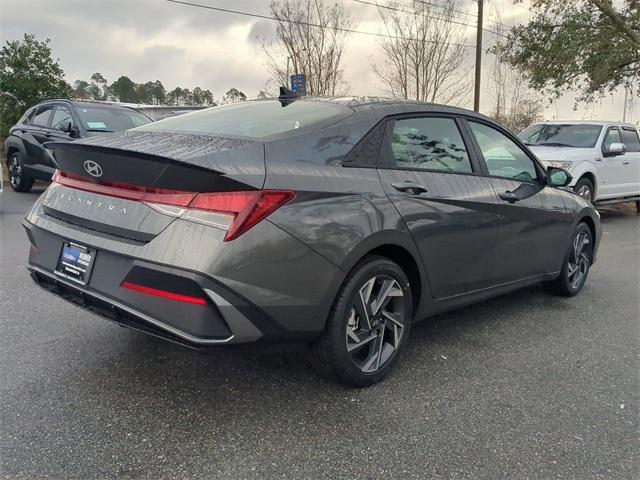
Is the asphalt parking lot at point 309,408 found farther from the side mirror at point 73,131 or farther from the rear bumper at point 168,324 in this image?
the side mirror at point 73,131

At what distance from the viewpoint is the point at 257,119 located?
3223 millimetres

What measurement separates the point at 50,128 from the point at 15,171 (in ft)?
6.36

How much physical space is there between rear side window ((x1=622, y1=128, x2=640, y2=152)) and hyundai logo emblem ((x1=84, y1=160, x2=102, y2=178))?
11.3 metres

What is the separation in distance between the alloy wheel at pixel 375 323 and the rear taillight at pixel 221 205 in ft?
2.58

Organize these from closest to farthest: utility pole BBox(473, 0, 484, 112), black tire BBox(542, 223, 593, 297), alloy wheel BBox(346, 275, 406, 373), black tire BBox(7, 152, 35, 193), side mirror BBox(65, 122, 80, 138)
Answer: alloy wheel BBox(346, 275, 406, 373)
black tire BBox(542, 223, 593, 297)
side mirror BBox(65, 122, 80, 138)
black tire BBox(7, 152, 35, 193)
utility pole BBox(473, 0, 484, 112)

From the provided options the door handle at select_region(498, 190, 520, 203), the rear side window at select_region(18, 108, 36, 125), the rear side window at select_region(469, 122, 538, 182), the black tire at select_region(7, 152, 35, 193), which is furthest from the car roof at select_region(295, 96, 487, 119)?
the black tire at select_region(7, 152, 35, 193)

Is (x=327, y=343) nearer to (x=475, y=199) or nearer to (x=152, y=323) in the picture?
(x=152, y=323)

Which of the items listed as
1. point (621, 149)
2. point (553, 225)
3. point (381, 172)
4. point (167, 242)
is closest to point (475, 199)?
point (381, 172)

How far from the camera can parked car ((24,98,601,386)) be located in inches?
93.9

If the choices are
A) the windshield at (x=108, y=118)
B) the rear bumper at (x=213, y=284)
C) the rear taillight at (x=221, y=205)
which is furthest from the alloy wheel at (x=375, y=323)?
the windshield at (x=108, y=118)

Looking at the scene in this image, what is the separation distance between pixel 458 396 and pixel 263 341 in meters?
1.22

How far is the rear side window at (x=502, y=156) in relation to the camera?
3.96 m

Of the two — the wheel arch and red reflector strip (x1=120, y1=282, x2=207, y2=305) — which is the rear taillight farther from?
the wheel arch

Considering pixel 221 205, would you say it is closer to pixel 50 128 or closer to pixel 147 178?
pixel 147 178
